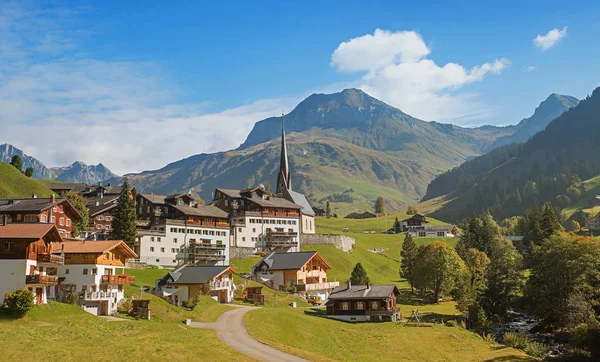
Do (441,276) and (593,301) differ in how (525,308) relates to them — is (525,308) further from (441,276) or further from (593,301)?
(593,301)

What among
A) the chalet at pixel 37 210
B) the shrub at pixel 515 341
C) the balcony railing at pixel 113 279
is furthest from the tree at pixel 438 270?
the chalet at pixel 37 210

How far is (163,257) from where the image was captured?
101625 mm

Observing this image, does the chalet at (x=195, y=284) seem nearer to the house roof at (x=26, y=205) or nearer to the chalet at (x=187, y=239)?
the chalet at (x=187, y=239)

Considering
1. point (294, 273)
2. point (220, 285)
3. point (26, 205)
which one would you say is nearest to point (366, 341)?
point (220, 285)

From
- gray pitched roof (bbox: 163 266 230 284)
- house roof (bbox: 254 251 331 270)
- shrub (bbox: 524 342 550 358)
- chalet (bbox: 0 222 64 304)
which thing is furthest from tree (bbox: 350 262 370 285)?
chalet (bbox: 0 222 64 304)

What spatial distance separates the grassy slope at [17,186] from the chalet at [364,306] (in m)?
87.6

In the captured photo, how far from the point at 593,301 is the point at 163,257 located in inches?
2700

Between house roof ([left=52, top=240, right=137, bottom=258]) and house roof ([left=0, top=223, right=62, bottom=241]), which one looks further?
house roof ([left=52, top=240, right=137, bottom=258])

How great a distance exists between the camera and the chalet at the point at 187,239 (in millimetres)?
99562

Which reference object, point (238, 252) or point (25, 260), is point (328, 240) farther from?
point (25, 260)

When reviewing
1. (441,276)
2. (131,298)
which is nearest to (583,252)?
(441,276)

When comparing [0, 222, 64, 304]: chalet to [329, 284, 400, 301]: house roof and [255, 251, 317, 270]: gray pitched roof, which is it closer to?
[329, 284, 400, 301]: house roof

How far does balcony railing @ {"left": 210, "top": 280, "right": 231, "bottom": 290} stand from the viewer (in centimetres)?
7569

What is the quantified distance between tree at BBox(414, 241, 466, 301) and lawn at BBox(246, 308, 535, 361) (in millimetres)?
28004
